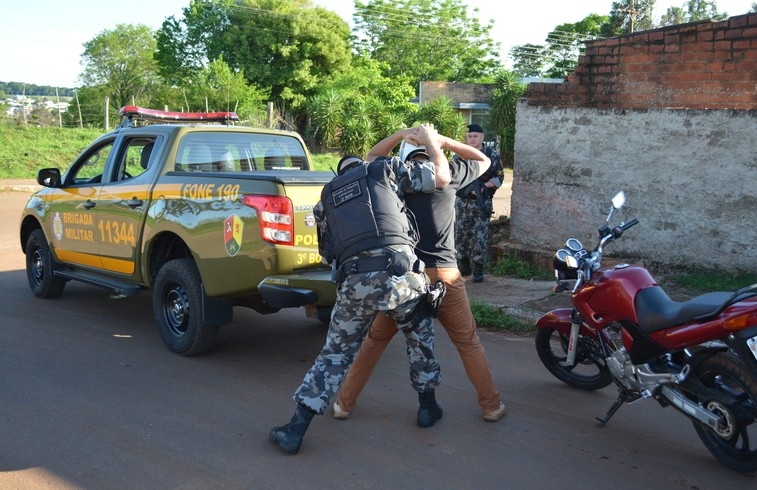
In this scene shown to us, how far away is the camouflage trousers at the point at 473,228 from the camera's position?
8.43 m

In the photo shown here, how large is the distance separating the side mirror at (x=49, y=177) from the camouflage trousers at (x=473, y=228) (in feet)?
13.9

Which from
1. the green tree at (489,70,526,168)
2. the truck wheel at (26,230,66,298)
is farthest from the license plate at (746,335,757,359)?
the green tree at (489,70,526,168)

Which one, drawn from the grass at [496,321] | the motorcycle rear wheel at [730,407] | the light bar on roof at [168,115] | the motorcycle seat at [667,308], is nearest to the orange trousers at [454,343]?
the motorcycle seat at [667,308]

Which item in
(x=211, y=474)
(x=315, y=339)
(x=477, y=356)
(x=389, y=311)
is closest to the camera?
(x=211, y=474)

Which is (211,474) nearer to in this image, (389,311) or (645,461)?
(389,311)

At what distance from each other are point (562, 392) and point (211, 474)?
2453 mm

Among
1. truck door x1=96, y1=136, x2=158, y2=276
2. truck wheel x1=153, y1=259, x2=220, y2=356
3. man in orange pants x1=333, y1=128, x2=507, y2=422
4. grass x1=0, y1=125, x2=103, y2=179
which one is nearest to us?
man in orange pants x1=333, y1=128, x2=507, y2=422

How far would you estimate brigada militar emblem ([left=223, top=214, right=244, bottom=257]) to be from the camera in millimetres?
5180

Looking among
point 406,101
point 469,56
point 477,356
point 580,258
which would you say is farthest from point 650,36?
point 469,56

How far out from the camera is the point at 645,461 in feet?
13.0

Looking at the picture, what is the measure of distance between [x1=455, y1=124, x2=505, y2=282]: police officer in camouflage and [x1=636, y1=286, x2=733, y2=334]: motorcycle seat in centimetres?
431

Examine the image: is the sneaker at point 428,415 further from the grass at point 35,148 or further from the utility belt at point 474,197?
the grass at point 35,148

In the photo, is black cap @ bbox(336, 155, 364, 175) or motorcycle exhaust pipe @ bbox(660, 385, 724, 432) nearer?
motorcycle exhaust pipe @ bbox(660, 385, 724, 432)

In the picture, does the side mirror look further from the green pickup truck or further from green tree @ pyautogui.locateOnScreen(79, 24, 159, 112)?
green tree @ pyautogui.locateOnScreen(79, 24, 159, 112)
